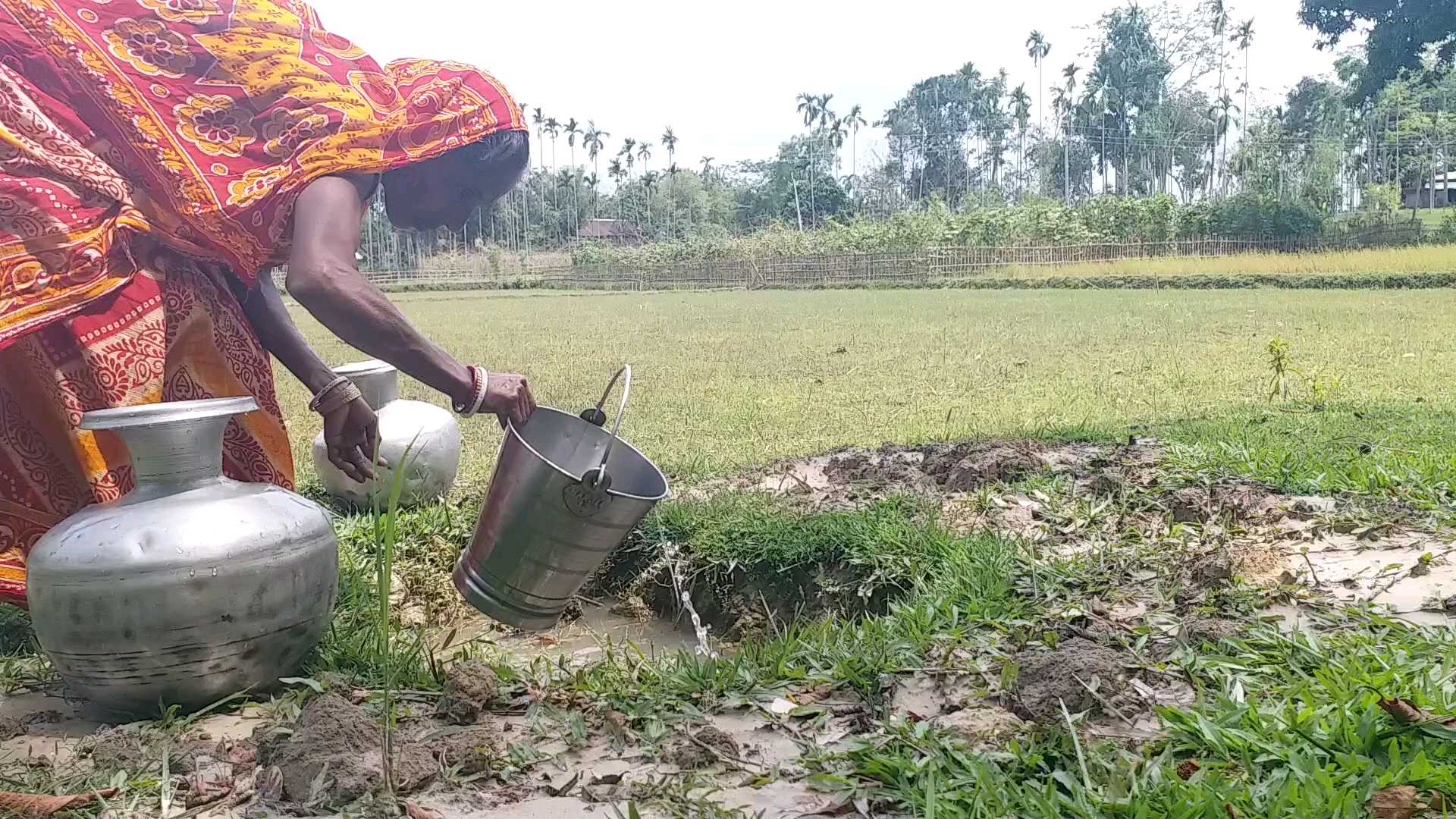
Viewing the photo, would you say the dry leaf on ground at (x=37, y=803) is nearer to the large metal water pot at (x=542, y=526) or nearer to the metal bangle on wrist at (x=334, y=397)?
the large metal water pot at (x=542, y=526)

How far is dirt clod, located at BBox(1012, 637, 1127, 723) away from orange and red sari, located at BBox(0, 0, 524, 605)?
182 cm

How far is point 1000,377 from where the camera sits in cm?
794

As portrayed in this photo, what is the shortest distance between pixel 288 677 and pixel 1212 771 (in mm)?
A: 1958

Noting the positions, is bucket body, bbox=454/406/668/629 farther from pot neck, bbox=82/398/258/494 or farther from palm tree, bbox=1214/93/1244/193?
palm tree, bbox=1214/93/1244/193

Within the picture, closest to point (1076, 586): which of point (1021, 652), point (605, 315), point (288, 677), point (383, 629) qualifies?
point (1021, 652)

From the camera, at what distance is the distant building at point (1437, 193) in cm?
4669

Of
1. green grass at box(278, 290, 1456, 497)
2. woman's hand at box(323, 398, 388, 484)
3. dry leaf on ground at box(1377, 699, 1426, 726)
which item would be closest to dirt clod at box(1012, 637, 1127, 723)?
dry leaf on ground at box(1377, 699, 1426, 726)

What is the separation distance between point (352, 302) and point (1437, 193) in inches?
2291

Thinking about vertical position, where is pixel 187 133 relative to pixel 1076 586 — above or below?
above

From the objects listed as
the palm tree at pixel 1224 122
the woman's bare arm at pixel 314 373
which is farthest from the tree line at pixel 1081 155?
the woman's bare arm at pixel 314 373

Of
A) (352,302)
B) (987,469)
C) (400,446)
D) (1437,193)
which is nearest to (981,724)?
(352,302)

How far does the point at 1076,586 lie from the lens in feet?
9.07

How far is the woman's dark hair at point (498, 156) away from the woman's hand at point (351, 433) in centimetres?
67

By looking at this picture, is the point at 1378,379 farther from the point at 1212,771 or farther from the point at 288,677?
the point at 288,677
